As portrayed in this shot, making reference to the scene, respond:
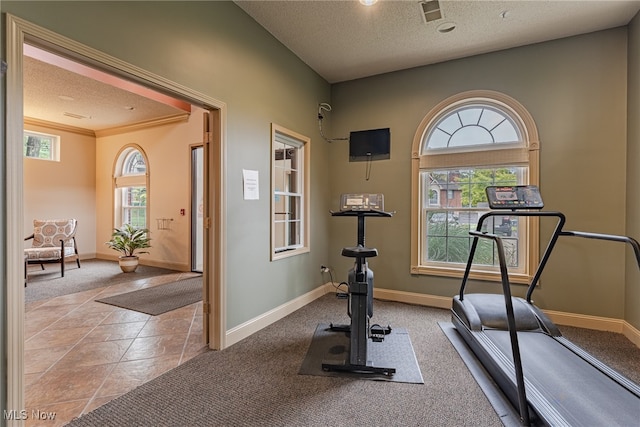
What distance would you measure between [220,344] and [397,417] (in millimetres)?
1582

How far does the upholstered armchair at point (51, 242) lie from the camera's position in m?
5.06

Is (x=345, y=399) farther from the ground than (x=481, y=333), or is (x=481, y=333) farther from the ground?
(x=481, y=333)

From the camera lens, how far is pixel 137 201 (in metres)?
6.87

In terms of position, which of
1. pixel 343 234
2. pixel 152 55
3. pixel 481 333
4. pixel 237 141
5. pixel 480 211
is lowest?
pixel 481 333

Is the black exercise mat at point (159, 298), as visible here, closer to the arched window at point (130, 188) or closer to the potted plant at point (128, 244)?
the potted plant at point (128, 244)

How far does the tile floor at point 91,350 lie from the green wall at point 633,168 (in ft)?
→ 13.6

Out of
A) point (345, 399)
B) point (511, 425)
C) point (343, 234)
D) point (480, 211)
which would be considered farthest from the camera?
point (343, 234)

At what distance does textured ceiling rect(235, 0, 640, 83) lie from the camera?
279 centimetres

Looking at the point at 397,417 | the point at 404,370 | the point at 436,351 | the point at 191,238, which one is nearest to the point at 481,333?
the point at 436,351

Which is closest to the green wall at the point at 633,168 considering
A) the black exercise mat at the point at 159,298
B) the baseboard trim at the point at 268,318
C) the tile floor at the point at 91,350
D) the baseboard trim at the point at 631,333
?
the baseboard trim at the point at 631,333

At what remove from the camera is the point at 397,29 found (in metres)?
3.14

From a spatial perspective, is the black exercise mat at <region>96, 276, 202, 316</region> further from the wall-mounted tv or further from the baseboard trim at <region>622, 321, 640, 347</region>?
the baseboard trim at <region>622, 321, 640, 347</region>

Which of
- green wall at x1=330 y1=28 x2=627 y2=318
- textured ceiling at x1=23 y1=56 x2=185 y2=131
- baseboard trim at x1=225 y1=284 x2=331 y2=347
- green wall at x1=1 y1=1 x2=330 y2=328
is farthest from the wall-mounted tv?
textured ceiling at x1=23 y1=56 x2=185 y2=131

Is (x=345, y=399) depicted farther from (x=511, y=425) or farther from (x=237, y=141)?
(x=237, y=141)
